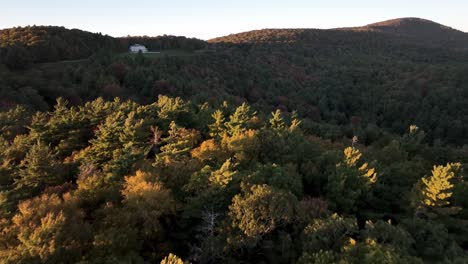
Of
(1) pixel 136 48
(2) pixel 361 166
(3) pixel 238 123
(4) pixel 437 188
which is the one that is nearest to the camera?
(4) pixel 437 188

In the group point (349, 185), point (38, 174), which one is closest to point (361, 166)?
point (349, 185)

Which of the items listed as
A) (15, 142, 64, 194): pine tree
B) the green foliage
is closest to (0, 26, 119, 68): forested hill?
(15, 142, 64, 194): pine tree

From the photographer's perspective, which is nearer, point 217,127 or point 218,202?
point 218,202

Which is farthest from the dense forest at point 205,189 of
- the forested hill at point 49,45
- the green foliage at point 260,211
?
the forested hill at point 49,45

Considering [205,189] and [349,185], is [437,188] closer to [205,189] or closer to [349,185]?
[349,185]

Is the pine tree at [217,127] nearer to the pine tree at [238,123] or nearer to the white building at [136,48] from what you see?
the pine tree at [238,123]

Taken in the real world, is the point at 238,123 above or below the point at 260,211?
above

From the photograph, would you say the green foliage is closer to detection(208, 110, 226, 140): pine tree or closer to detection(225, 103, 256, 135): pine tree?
detection(225, 103, 256, 135): pine tree

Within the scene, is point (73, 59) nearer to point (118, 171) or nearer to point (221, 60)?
point (221, 60)
